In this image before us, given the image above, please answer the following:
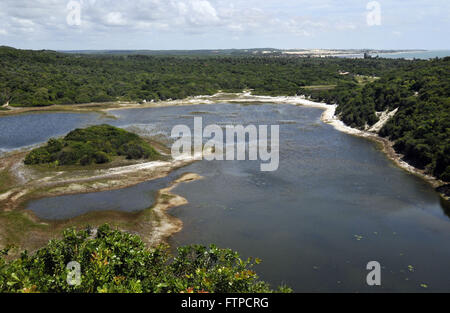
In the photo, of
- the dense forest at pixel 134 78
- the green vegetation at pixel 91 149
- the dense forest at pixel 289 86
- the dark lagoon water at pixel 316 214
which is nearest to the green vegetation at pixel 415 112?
the dense forest at pixel 289 86

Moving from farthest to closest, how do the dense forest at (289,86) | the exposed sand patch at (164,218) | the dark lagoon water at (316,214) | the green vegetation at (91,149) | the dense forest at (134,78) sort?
the dense forest at (134,78), the dense forest at (289,86), the green vegetation at (91,149), the exposed sand patch at (164,218), the dark lagoon water at (316,214)

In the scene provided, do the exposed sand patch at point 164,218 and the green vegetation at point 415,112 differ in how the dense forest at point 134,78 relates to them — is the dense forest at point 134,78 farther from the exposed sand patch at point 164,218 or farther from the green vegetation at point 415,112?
the exposed sand patch at point 164,218

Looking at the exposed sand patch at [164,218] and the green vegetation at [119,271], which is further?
the exposed sand patch at [164,218]

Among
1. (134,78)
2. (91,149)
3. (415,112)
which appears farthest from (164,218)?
(134,78)

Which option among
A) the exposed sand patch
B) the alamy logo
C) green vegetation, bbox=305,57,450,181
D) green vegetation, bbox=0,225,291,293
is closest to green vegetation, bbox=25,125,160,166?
the alamy logo
